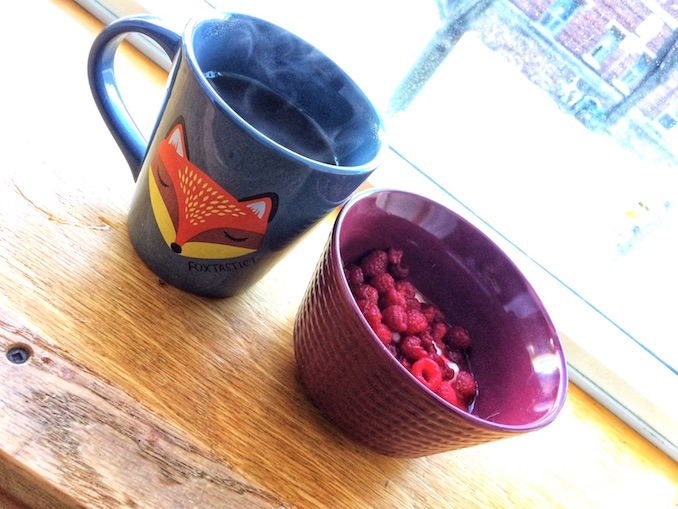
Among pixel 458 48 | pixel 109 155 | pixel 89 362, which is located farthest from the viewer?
pixel 458 48

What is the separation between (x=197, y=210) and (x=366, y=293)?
131 millimetres

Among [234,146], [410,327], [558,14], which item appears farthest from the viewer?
[558,14]

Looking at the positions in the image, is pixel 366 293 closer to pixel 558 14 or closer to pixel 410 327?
pixel 410 327

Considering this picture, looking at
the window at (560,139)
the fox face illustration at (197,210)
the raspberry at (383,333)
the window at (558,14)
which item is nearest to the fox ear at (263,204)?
the fox face illustration at (197,210)

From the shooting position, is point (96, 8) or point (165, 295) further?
point (96, 8)

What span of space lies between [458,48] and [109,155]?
1.08ft

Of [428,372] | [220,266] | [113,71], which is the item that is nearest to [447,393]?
[428,372]

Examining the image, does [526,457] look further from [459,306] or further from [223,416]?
[223,416]

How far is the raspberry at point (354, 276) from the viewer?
1.51 ft

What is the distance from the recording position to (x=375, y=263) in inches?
18.7

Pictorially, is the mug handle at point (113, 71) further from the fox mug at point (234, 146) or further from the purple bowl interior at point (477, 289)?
the purple bowl interior at point (477, 289)

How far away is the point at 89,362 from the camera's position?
0.38 meters

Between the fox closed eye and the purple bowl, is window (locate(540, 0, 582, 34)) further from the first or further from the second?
the fox closed eye

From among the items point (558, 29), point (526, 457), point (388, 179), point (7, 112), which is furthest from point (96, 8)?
point (526, 457)
